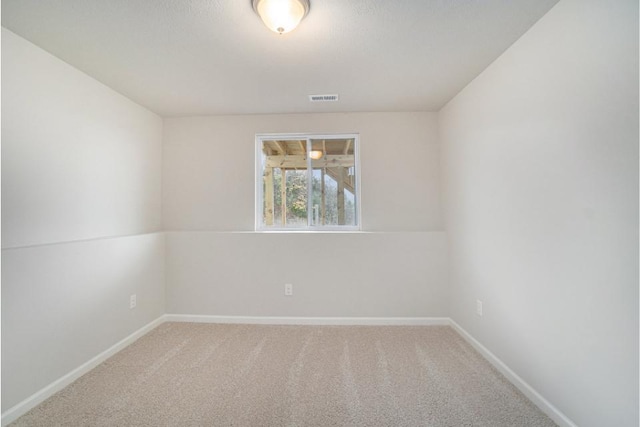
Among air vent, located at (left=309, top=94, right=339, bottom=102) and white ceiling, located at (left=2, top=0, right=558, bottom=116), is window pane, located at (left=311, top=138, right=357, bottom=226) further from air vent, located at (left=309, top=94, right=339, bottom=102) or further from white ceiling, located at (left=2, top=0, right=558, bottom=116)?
white ceiling, located at (left=2, top=0, right=558, bottom=116)

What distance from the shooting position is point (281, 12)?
1.48m

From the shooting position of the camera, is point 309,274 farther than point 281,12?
Yes

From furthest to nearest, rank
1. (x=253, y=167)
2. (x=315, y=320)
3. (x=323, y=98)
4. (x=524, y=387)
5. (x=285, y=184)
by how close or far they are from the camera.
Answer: (x=285, y=184) → (x=253, y=167) → (x=315, y=320) → (x=323, y=98) → (x=524, y=387)

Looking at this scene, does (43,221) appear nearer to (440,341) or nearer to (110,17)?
(110,17)

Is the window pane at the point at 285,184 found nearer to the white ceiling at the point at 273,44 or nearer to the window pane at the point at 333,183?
the window pane at the point at 333,183

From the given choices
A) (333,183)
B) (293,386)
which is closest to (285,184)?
(333,183)

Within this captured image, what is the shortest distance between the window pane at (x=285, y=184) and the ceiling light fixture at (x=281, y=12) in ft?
5.96

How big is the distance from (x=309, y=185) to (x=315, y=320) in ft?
5.07

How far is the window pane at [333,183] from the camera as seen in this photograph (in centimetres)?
330

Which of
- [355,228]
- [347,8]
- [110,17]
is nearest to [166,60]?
[110,17]

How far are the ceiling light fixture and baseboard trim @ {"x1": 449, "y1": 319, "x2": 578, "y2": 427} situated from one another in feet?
8.82

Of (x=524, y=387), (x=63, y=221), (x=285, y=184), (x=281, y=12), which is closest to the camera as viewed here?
(x=281, y=12)

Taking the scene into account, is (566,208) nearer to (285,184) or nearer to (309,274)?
(309,274)

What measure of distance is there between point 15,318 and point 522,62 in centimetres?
360
